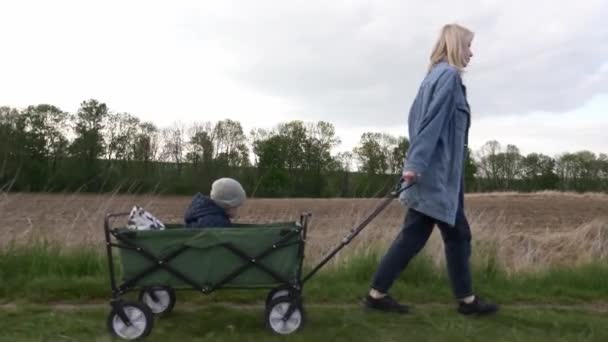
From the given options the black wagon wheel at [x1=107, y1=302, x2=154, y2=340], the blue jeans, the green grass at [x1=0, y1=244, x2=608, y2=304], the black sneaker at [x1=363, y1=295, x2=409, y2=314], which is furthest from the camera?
the green grass at [x1=0, y1=244, x2=608, y2=304]

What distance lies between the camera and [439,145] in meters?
4.14

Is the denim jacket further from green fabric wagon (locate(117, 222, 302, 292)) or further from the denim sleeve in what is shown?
green fabric wagon (locate(117, 222, 302, 292))

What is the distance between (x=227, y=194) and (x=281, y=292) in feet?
2.62

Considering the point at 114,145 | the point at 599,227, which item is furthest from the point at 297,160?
the point at 599,227

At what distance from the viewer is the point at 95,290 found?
4.96 m

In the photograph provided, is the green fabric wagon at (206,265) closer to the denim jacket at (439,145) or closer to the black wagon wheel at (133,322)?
the black wagon wheel at (133,322)

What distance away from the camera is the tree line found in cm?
923

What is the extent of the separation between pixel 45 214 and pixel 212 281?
4.04 m

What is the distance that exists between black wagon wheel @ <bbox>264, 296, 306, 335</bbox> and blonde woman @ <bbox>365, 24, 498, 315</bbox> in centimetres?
83

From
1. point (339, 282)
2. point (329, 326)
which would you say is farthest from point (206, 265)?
point (339, 282)

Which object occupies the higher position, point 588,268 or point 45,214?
point 45,214

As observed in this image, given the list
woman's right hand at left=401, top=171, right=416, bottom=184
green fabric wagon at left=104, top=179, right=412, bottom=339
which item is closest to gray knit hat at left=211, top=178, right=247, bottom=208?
green fabric wagon at left=104, top=179, right=412, bottom=339

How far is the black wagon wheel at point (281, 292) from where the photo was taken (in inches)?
154

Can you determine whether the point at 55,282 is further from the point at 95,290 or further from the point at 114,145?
the point at 114,145
